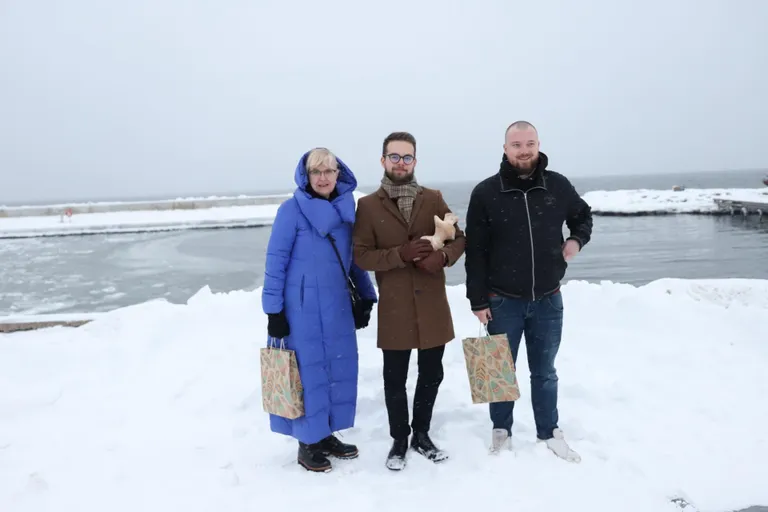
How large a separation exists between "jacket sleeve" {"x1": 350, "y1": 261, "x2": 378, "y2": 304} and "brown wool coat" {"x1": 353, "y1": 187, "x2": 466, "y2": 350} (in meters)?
0.27

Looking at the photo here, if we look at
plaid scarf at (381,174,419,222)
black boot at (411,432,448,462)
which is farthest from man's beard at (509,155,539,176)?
black boot at (411,432,448,462)

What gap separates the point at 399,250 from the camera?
2777 mm

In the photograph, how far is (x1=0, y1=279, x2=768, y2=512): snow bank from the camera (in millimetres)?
2727

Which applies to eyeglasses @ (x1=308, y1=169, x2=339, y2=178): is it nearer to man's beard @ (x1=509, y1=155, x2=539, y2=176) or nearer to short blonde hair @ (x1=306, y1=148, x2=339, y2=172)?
short blonde hair @ (x1=306, y1=148, x2=339, y2=172)

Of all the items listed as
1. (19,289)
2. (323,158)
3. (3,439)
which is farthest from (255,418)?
(19,289)

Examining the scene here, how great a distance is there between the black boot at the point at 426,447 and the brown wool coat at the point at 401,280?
668 mm

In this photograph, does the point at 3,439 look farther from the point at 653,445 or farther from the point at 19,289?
the point at 19,289

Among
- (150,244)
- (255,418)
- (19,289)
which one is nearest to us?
(255,418)

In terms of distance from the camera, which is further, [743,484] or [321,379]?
[321,379]

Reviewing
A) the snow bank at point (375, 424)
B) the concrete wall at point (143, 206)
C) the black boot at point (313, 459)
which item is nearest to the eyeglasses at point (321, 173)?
the black boot at point (313, 459)

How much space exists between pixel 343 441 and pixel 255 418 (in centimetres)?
77

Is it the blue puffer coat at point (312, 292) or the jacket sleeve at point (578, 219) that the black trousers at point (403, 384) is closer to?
the blue puffer coat at point (312, 292)

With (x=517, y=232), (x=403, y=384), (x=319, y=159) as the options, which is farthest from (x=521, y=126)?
(x=403, y=384)

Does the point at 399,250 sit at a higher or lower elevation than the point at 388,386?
higher
